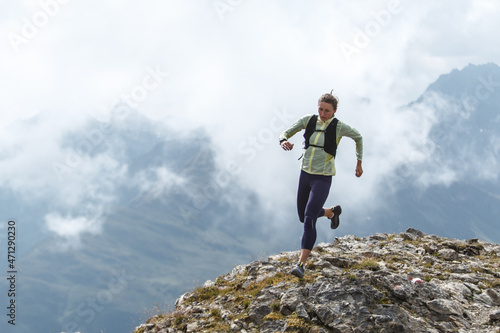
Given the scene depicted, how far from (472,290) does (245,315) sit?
5.36 meters

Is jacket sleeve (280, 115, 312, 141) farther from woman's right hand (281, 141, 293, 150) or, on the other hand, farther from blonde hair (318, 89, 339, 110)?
blonde hair (318, 89, 339, 110)

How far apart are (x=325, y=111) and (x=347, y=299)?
3.98m

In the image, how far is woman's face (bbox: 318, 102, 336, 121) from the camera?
8523 millimetres

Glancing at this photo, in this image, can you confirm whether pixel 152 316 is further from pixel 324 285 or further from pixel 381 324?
pixel 381 324

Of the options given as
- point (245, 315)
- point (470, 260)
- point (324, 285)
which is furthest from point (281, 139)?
point (470, 260)

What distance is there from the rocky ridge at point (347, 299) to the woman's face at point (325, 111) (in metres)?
3.62

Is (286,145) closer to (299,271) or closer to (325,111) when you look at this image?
(325,111)

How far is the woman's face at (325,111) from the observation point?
8.52 m

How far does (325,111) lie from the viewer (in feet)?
28.1

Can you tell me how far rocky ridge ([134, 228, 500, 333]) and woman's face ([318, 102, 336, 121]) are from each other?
3.62 metres

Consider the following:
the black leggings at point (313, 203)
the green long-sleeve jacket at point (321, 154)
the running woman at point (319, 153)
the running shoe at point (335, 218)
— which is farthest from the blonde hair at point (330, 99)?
the running shoe at point (335, 218)

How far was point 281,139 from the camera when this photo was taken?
907cm

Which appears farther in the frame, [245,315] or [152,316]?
[152,316]

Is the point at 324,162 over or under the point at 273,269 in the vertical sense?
over
